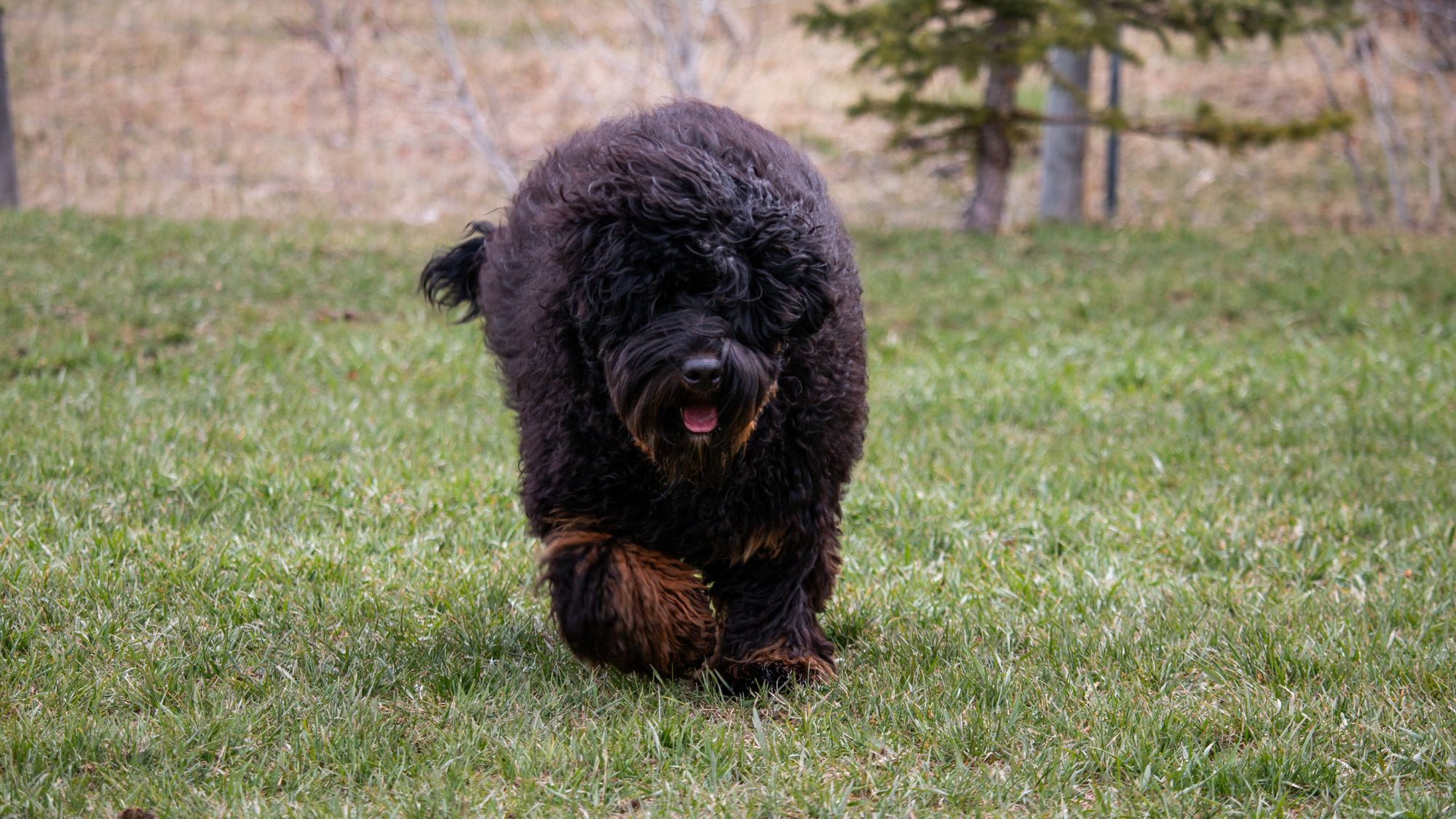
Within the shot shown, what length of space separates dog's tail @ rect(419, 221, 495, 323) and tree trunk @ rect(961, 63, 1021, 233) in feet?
24.1

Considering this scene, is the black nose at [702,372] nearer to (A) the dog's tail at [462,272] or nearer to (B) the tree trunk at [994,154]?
(A) the dog's tail at [462,272]

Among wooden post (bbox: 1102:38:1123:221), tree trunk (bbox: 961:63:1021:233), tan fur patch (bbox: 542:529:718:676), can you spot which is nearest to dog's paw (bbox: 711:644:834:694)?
tan fur patch (bbox: 542:529:718:676)

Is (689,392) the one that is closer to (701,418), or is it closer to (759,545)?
(701,418)

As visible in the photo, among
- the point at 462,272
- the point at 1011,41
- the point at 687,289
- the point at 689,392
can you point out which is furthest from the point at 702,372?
the point at 1011,41

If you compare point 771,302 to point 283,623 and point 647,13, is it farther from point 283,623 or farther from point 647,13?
point 647,13

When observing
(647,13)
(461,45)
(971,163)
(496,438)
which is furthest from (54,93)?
(496,438)

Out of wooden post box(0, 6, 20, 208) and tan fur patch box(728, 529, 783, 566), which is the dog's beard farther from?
wooden post box(0, 6, 20, 208)

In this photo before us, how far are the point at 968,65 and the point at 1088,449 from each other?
5502 mm

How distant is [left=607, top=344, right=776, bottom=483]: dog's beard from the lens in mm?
3475

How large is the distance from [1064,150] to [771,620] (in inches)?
406

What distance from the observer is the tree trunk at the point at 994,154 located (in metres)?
11.9

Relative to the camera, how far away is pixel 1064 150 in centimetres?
1336

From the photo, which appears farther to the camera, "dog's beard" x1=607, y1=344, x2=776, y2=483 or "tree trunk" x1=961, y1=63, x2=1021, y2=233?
"tree trunk" x1=961, y1=63, x2=1021, y2=233

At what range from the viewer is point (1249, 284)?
1059 cm
